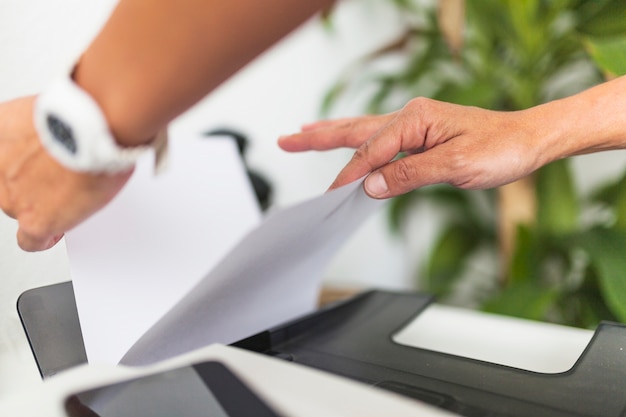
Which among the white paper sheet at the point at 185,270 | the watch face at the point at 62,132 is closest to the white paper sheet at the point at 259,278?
the white paper sheet at the point at 185,270

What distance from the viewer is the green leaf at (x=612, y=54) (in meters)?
0.47

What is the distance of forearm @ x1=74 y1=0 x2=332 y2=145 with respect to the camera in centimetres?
27

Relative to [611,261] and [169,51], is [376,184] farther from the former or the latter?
[611,261]

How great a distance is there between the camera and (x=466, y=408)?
369 millimetres

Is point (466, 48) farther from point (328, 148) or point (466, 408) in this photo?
point (466, 408)

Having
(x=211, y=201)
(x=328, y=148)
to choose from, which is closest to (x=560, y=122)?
(x=328, y=148)

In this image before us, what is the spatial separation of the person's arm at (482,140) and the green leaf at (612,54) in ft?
0.10

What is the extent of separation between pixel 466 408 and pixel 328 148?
0.28 metres

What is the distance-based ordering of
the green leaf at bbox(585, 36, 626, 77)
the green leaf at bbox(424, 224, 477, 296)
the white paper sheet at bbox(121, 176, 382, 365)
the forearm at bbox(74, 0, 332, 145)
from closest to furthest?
the forearm at bbox(74, 0, 332, 145) < the white paper sheet at bbox(121, 176, 382, 365) < the green leaf at bbox(585, 36, 626, 77) < the green leaf at bbox(424, 224, 477, 296)

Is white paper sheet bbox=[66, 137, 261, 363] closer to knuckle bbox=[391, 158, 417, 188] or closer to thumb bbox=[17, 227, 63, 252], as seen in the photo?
thumb bbox=[17, 227, 63, 252]

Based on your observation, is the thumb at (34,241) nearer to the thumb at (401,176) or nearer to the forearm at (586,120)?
the thumb at (401,176)

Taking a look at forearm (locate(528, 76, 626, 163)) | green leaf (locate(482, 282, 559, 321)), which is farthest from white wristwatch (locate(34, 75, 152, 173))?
green leaf (locate(482, 282, 559, 321))

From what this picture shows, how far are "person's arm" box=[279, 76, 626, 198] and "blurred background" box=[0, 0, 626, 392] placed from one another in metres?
0.06

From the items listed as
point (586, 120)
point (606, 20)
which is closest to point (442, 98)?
point (606, 20)
